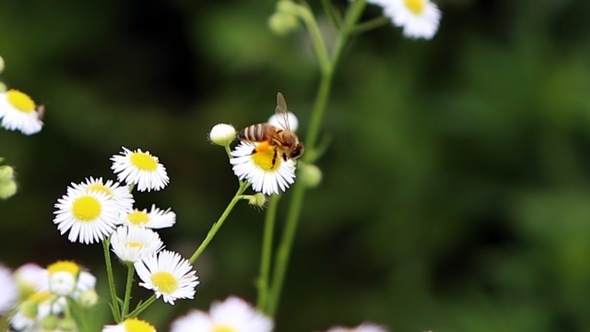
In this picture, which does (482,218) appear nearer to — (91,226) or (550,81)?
(550,81)

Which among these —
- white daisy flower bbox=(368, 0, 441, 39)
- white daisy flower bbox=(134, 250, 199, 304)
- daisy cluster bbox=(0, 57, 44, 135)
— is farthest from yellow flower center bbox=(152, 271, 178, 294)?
white daisy flower bbox=(368, 0, 441, 39)

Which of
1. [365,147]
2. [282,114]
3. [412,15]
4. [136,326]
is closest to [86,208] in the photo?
[136,326]

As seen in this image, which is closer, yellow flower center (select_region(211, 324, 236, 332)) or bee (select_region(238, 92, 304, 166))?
yellow flower center (select_region(211, 324, 236, 332))

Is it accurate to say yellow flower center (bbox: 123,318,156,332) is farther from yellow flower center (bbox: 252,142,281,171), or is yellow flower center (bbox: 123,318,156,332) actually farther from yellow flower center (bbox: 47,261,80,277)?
yellow flower center (bbox: 252,142,281,171)

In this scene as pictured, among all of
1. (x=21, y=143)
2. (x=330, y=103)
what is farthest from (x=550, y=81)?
(x=21, y=143)

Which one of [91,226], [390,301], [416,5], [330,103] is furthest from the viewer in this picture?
[330,103]

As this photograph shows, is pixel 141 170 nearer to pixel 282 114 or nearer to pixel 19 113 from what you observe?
pixel 19 113

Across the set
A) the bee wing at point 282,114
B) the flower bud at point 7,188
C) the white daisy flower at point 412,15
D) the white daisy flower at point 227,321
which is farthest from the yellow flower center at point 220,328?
the white daisy flower at point 412,15
